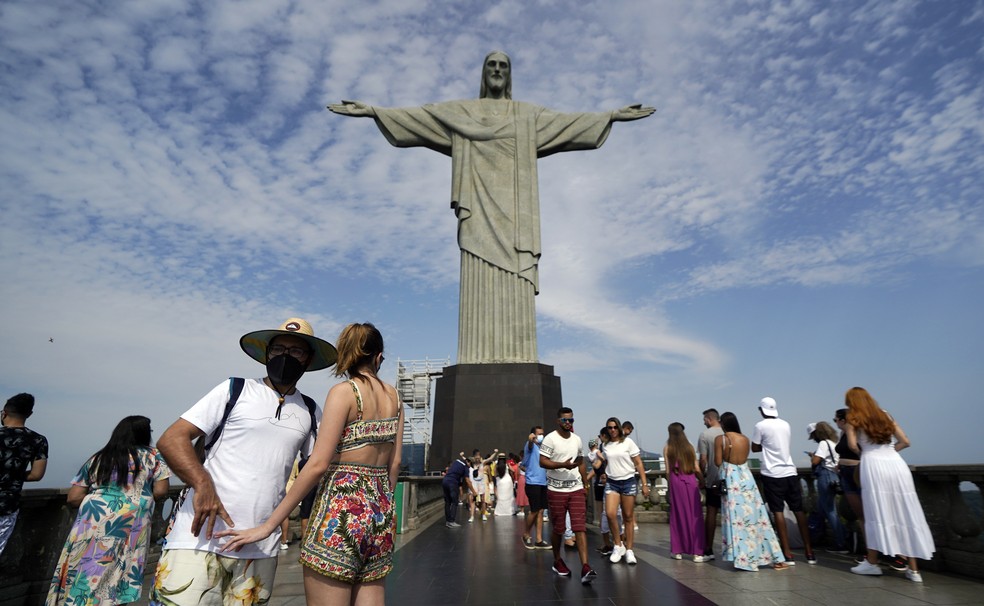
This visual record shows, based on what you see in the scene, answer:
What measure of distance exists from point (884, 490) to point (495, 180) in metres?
13.1

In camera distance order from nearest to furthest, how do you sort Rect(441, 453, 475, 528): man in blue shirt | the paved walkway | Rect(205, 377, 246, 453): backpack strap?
Rect(205, 377, 246, 453): backpack strap, the paved walkway, Rect(441, 453, 475, 528): man in blue shirt

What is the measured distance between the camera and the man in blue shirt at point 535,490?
7961mm

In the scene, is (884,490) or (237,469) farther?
(884,490)

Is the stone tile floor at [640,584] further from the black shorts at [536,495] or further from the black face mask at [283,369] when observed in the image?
the black face mask at [283,369]

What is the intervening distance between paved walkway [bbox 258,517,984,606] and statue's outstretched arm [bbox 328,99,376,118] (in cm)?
1230

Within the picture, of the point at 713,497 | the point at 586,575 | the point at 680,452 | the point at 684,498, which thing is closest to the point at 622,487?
the point at 684,498

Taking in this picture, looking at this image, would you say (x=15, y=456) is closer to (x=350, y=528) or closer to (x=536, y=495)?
(x=350, y=528)

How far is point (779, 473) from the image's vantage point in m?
6.53

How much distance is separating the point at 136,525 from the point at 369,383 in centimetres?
262

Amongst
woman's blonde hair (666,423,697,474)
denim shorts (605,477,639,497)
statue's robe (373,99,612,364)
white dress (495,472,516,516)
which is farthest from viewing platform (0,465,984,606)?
statue's robe (373,99,612,364)

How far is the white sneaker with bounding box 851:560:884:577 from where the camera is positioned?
18.5 feet

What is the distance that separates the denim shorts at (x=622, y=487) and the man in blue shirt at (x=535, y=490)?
123 centimetres

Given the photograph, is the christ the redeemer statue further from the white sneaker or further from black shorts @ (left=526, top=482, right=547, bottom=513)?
the white sneaker

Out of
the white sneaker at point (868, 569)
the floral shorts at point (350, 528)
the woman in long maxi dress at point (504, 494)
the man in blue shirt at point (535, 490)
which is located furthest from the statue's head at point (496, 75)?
the floral shorts at point (350, 528)
